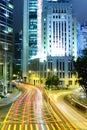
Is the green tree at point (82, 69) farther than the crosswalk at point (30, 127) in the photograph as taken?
Yes

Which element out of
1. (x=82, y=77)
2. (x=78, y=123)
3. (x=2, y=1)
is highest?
(x=2, y=1)

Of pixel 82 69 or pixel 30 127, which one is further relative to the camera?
pixel 82 69

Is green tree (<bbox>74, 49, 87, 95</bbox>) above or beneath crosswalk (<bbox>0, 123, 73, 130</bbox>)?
above

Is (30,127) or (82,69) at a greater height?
(82,69)

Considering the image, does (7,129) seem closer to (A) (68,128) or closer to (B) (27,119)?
(A) (68,128)

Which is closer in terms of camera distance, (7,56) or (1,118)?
(1,118)

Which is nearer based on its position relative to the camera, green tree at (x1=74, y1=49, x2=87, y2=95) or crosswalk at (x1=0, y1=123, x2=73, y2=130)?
crosswalk at (x1=0, y1=123, x2=73, y2=130)

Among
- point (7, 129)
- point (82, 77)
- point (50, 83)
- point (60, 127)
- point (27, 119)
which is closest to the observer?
point (7, 129)

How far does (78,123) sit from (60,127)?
7116mm

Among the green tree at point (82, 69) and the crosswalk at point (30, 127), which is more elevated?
the green tree at point (82, 69)

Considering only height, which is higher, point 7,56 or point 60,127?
point 7,56

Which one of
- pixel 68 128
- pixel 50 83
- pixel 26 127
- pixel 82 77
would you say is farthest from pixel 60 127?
pixel 50 83

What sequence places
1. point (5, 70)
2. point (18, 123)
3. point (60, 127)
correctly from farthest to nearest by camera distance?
1. point (5, 70)
2. point (18, 123)
3. point (60, 127)

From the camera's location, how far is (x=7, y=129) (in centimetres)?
5334
